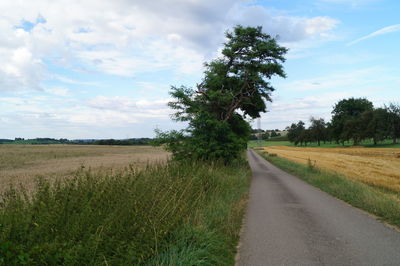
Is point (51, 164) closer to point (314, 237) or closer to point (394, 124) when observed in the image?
point (314, 237)

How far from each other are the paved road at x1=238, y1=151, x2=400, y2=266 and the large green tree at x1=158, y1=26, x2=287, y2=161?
9.96m

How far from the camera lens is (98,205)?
15.7ft

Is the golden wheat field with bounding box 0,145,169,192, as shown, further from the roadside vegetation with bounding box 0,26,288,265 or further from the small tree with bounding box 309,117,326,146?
the small tree with bounding box 309,117,326,146

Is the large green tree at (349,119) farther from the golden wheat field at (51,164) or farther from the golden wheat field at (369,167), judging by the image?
the golden wheat field at (51,164)

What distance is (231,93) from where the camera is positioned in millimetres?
22516

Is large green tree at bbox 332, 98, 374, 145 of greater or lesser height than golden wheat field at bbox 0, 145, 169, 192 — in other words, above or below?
above

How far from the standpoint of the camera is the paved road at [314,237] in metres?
5.33

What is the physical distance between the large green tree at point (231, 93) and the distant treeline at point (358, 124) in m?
54.9

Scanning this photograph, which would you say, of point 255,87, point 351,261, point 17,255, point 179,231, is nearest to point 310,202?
point 351,261

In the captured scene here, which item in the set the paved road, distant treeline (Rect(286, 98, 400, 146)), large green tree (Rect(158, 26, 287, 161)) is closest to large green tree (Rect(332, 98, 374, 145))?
distant treeline (Rect(286, 98, 400, 146))

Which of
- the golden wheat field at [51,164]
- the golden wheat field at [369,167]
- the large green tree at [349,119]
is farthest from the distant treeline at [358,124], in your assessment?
the golden wheat field at [51,164]

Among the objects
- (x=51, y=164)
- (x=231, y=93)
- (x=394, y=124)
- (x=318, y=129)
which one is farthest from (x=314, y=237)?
(x=318, y=129)

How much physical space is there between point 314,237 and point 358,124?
7885cm

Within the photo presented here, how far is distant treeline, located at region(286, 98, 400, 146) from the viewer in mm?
66812
